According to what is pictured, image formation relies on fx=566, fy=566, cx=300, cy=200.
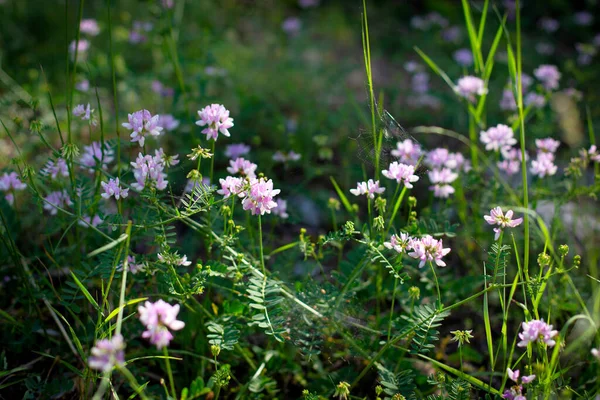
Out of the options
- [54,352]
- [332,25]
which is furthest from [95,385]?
[332,25]

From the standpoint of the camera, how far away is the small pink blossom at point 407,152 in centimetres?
194

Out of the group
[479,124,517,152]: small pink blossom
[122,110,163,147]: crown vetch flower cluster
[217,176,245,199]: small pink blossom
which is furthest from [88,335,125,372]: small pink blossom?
[479,124,517,152]: small pink blossom

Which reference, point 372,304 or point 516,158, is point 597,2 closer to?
point 516,158

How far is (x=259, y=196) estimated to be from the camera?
1.45 m

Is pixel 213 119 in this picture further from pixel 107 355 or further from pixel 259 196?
pixel 107 355

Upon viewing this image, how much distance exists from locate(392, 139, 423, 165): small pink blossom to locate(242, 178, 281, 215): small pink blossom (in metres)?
0.65

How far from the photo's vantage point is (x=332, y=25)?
421cm

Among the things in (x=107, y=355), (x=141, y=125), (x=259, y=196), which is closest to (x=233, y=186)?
(x=259, y=196)

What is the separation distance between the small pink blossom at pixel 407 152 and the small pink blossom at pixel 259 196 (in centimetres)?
65

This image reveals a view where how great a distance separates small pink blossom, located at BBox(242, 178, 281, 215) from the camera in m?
1.45

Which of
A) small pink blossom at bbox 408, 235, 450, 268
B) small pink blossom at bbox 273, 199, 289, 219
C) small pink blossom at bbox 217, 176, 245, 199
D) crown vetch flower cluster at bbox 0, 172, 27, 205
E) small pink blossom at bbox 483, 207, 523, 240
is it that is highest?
crown vetch flower cluster at bbox 0, 172, 27, 205

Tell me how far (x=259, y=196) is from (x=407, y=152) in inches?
27.4

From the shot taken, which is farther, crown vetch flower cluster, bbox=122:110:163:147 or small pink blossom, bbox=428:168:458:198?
small pink blossom, bbox=428:168:458:198

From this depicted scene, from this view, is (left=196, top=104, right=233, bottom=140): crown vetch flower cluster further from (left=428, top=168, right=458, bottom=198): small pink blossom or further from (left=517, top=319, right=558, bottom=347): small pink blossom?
(left=517, top=319, right=558, bottom=347): small pink blossom
